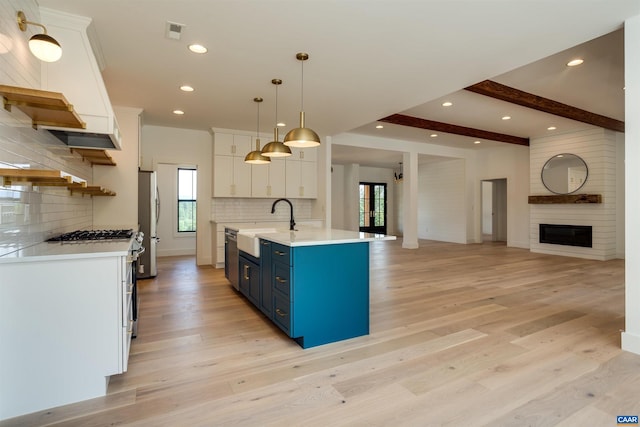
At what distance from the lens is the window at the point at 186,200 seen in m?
7.91

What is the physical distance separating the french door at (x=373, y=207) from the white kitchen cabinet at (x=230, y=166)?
Answer: 275 inches

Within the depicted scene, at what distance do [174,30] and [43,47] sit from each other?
3.92 feet

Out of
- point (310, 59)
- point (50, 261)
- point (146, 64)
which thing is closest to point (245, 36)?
point (310, 59)

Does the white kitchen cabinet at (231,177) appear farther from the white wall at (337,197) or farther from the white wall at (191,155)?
the white wall at (337,197)

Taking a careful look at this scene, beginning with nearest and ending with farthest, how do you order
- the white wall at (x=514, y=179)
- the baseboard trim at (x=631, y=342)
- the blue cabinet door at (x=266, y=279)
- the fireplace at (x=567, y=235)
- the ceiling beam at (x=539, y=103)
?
the baseboard trim at (x=631, y=342), the blue cabinet door at (x=266, y=279), the ceiling beam at (x=539, y=103), the fireplace at (x=567, y=235), the white wall at (x=514, y=179)

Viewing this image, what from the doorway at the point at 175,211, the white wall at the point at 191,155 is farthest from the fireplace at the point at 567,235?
the doorway at the point at 175,211

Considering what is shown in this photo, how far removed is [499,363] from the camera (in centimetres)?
237

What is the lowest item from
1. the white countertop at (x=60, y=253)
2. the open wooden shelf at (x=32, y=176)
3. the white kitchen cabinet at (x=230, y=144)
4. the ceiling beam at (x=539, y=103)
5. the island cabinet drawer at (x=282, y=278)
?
the island cabinet drawer at (x=282, y=278)

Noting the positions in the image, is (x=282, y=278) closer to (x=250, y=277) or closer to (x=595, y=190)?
(x=250, y=277)

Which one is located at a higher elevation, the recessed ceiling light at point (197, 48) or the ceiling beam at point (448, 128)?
the ceiling beam at point (448, 128)

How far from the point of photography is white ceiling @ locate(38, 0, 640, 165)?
8.30ft

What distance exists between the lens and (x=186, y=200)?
796cm

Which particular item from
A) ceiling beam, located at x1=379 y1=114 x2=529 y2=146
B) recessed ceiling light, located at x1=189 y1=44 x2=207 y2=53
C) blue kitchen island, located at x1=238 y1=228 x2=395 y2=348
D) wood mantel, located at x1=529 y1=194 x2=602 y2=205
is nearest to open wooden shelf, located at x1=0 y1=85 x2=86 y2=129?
recessed ceiling light, located at x1=189 y1=44 x2=207 y2=53

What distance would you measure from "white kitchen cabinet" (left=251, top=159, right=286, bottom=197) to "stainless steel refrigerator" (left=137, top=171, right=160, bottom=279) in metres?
1.85
